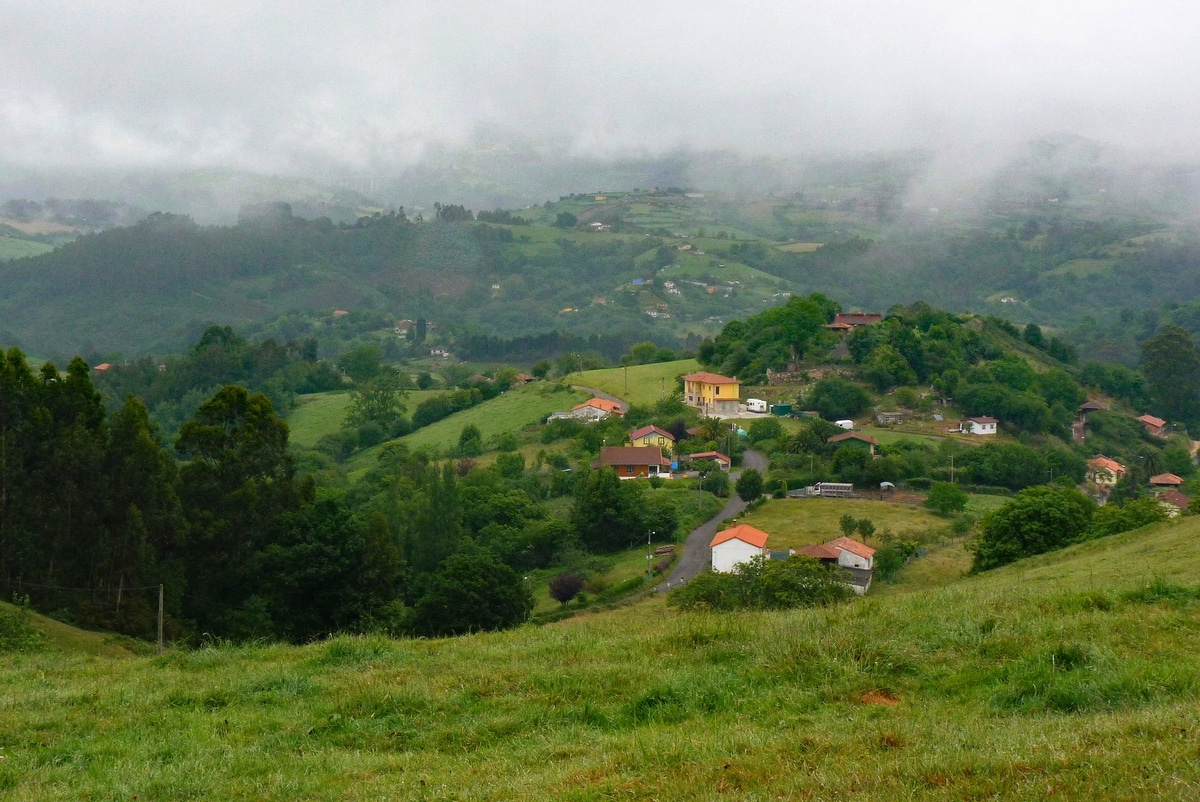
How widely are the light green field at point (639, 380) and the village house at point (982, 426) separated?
17.8 metres

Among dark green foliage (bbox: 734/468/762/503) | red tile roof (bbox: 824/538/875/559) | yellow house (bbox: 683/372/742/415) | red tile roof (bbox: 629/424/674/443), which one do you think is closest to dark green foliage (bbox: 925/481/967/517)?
dark green foliage (bbox: 734/468/762/503)

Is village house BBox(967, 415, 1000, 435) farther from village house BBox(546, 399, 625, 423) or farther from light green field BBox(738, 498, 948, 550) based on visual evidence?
village house BBox(546, 399, 625, 423)

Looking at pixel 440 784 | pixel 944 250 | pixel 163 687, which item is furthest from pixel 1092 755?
pixel 944 250

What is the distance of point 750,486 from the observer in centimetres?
4334

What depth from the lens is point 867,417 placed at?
5750 centimetres

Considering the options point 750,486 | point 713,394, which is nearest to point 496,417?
point 713,394

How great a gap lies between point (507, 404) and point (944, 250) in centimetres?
14534

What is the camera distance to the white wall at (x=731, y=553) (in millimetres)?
34219

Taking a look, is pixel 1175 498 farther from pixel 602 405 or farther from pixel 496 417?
pixel 496 417

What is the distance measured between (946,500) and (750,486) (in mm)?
7674

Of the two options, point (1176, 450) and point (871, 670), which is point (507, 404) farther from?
point (871, 670)

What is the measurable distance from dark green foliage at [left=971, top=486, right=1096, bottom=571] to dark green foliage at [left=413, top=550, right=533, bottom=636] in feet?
36.1

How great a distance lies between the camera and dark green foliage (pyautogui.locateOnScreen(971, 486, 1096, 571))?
24.6 meters

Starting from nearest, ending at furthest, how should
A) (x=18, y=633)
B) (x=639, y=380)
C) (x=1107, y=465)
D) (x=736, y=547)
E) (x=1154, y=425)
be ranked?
(x=18, y=633) < (x=736, y=547) < (x=1107, y=465) < (x=1154, y=425) < (x=639, y=380)
